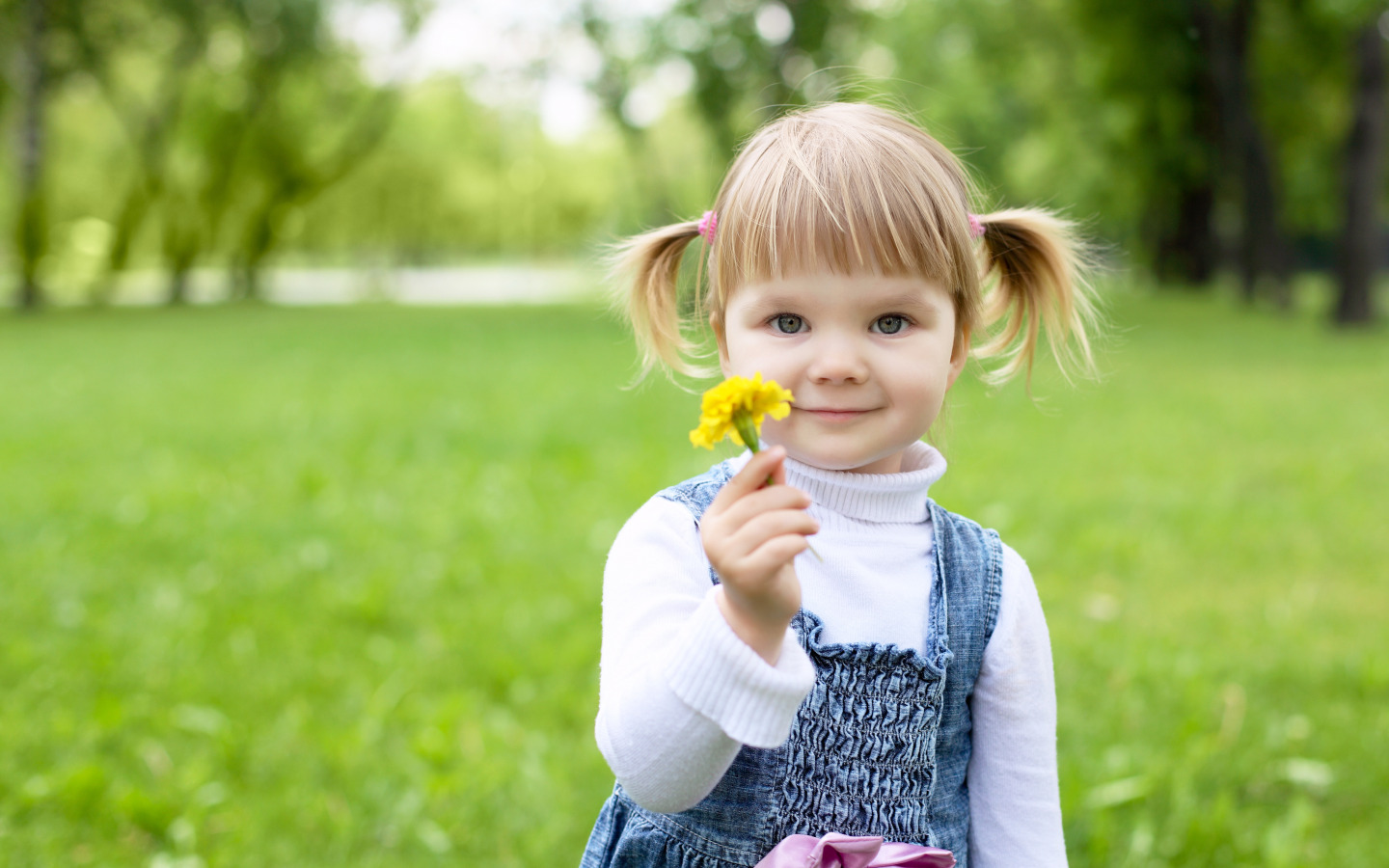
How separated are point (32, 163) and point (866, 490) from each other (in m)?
24.2

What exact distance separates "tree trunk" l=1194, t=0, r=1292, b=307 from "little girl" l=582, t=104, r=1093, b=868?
1833cm

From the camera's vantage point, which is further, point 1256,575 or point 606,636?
point 1256,575

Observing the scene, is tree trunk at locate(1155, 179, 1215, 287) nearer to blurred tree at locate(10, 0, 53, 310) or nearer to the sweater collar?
blurred tree at locate(10, 0, 53, 310)

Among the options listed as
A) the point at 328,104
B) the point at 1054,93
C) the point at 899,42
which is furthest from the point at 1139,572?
the point at 328,104

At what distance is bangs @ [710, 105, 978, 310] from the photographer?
51.7 inches

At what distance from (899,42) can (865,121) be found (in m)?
31.0

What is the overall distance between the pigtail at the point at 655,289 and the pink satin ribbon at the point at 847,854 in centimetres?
63

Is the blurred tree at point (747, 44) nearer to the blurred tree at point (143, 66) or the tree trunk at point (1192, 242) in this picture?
the tree trunk at point (1192, 242)

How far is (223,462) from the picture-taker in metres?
6.53

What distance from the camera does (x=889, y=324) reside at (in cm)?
137

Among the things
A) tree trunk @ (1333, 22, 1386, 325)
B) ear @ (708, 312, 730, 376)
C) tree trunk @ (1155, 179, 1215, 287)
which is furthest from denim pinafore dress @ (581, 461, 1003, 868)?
A: tree trunk @ (1155, 179, 1215, 287)

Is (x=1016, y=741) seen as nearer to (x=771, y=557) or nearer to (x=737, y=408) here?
(x=771, y=557)

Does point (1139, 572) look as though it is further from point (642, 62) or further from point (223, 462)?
point (642, 62)

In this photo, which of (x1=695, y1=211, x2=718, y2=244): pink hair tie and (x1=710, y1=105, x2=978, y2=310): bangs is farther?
(x1=695, y1=211, x2=718, y2=244): pink hair tie
